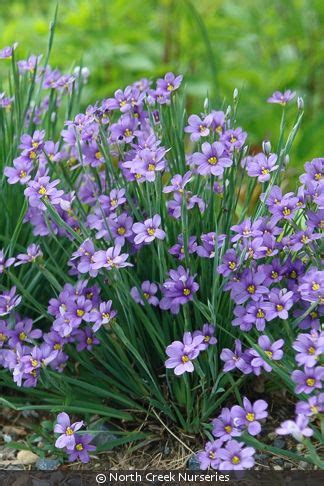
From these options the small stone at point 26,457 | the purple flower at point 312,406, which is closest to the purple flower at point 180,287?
the purple flower at point 312,406

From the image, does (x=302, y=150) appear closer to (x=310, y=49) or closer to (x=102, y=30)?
(x=310, y=49)

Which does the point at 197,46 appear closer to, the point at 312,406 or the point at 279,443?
the point at 279,443

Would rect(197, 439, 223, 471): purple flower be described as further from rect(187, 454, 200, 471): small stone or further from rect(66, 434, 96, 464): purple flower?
rect(66, 434, 96, 464): purple flower

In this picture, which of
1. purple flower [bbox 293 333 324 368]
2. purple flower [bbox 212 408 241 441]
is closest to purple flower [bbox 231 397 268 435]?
purple flower [bbox 212 408 241 441]

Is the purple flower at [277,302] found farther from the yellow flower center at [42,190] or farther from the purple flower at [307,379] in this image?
the yellow flower center at [42,190]

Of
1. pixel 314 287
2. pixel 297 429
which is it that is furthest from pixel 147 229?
pixel 297 429
